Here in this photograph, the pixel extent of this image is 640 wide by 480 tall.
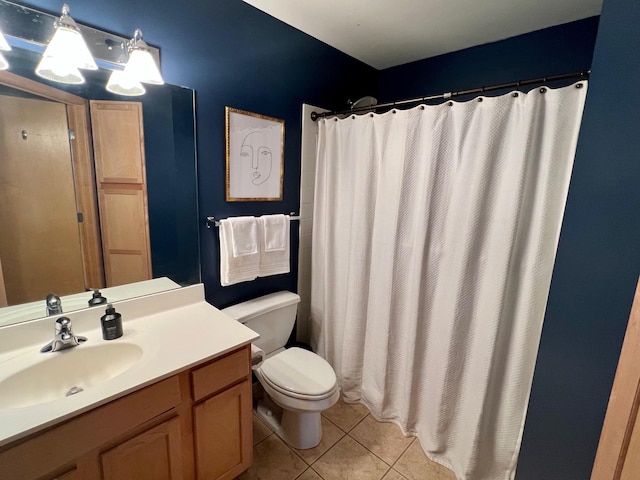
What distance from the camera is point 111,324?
3.74ft

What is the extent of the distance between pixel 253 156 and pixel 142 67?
665 mm

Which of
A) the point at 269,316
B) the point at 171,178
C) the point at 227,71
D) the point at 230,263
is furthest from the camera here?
the point at 269,316

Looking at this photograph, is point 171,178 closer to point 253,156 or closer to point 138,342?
point 253,156

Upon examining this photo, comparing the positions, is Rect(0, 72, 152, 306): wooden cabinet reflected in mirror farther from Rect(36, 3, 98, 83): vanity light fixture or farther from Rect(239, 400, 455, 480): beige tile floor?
Rect(239, 400, 455, 480): beige tile floor

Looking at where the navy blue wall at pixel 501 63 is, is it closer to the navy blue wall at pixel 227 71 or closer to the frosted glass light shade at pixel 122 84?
the navy blue wall at pixel 227 71

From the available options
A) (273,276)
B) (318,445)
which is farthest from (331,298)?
(318,445)

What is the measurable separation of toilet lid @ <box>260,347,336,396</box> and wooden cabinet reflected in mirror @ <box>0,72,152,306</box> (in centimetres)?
82

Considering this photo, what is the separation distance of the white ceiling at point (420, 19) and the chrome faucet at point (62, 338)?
172 cm

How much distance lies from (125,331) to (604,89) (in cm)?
190

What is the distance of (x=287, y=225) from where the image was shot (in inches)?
73.9

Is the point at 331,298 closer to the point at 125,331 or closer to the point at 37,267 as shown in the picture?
the point at 125,331

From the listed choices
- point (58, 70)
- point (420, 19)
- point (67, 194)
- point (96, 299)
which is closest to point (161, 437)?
point (96, 299)

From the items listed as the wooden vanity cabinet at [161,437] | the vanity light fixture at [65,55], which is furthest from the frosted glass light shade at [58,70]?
the wooden vanity cabinet at [161,437]

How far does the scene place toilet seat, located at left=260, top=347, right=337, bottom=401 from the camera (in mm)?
1468
